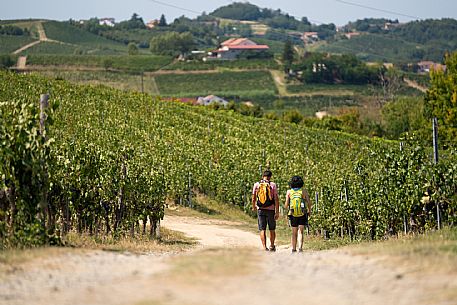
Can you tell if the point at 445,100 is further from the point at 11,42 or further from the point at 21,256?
the point at 11,42

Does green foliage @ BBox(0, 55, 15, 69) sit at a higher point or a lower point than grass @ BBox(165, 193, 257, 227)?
higher

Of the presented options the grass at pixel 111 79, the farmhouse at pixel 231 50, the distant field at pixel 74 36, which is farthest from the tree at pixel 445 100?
the distant field at pixel 74 36

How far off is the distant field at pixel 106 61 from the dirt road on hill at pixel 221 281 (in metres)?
92.6

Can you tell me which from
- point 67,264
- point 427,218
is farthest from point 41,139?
point 427,218

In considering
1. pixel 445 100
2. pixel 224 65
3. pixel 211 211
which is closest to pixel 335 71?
pixel 224 65

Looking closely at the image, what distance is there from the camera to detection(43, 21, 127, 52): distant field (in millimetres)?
147250

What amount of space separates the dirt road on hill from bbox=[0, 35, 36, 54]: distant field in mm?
115798

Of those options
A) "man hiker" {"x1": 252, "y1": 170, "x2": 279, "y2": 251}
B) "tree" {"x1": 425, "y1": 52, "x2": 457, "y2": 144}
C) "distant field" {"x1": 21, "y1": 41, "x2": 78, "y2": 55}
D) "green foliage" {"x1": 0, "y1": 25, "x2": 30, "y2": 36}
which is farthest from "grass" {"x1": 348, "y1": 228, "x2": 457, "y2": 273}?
"green foliage" {"x1": 0, "y1": 25, "x2": 30, "y2": 36}

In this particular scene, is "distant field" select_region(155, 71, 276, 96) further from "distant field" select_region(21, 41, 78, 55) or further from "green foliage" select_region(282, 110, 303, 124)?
"green foliage" select_region(282, 110, 303, 124)

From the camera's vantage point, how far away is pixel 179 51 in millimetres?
144500

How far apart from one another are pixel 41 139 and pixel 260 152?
30.4m

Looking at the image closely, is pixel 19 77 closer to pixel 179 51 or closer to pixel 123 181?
pixel 123 181

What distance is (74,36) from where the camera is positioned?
153 m

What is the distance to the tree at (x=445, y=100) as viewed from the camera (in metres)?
60.5
